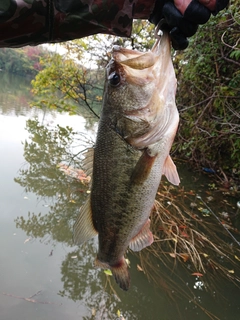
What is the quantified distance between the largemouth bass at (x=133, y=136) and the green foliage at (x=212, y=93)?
Answer: 5.07 m

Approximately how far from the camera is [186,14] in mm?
1245

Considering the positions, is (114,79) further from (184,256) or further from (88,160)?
(184,256)

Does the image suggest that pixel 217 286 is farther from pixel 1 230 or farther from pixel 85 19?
pixel 85 19

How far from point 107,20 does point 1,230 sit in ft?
10.3

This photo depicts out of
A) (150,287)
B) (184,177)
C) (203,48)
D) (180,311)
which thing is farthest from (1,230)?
A: (203,48)

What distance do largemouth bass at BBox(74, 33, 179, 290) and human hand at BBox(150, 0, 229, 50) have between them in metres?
0.06

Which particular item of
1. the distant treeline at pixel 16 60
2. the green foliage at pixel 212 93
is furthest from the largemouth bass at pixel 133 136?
the distant treeline at pixel 16 60

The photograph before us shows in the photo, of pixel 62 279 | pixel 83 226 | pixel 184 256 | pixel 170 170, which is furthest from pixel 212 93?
pixel 83 226

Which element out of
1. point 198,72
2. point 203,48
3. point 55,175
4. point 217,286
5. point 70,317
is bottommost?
point 70,317

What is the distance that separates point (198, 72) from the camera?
24.9 ft

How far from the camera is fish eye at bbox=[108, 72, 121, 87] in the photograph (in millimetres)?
1367

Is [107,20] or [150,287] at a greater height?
[107,20]

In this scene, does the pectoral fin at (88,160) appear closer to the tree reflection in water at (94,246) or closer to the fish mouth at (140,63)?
the fish mouth at (140,63)

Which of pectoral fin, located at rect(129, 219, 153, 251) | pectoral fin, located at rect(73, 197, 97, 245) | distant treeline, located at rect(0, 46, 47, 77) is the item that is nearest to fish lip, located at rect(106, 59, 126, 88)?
pectoral fin, located at rect(73, 197, 97, 245)
